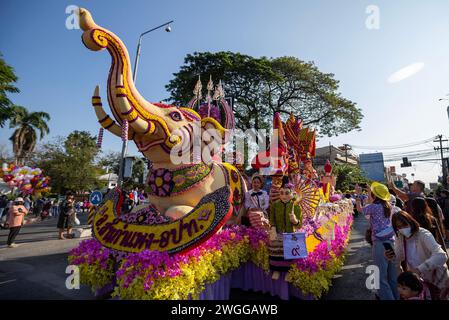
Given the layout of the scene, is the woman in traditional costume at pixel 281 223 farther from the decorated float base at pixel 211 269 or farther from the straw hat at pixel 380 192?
the straw hat at pixel 380 192

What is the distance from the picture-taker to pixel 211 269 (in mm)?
2932

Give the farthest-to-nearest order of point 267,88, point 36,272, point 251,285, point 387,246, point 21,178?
point 267,88 → point 21,178 → point 36,272 → point 251,285 → point 387,246

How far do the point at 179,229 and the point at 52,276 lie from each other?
3.57m

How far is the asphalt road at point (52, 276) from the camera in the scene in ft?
12.9

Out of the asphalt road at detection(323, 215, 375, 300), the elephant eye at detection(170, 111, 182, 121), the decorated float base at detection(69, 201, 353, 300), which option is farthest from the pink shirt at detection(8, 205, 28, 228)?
the asphalt road at detection(323, 215, 375, 300)

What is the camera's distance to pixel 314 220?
166 inches

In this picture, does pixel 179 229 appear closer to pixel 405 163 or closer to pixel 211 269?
pixel 211 269

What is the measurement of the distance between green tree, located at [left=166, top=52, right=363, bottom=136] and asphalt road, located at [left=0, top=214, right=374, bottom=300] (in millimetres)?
12456

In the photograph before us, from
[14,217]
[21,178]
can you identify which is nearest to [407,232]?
[14,217]

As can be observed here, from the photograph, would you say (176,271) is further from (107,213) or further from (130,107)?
(130,107)

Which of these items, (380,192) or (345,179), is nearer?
(380,192)
